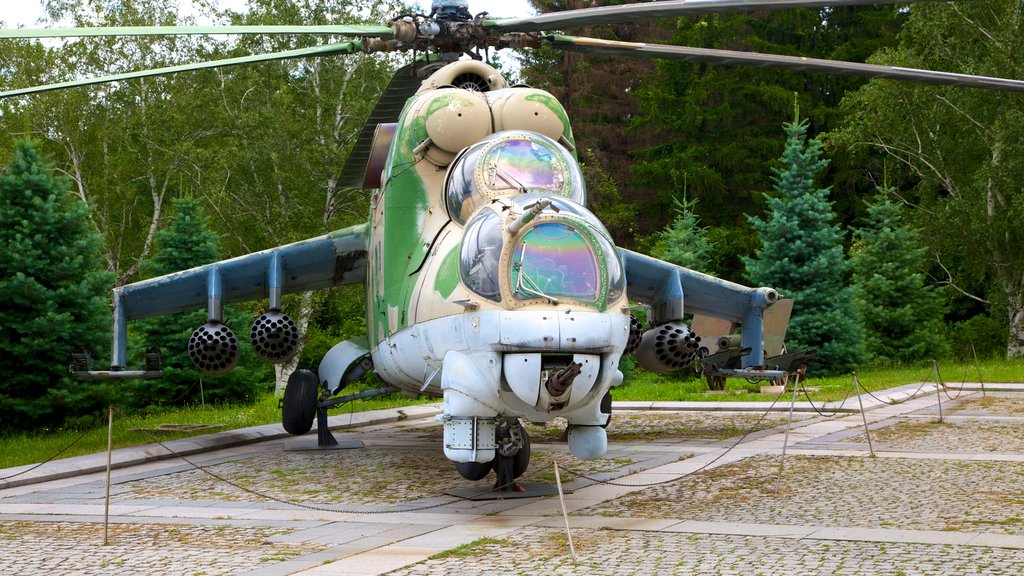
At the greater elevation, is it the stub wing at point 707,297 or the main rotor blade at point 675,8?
the main rotor blade at point 675,8

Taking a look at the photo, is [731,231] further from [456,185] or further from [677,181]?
[456,185]

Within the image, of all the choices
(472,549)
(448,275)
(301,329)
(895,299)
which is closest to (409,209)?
(448,275)

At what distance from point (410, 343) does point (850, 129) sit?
25.4 metres

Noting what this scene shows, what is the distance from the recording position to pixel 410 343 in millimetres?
11273

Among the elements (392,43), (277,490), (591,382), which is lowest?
(277,490)

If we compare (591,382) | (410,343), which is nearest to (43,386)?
(410,343)

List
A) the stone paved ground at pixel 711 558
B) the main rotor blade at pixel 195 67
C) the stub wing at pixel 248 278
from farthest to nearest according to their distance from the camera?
the stub wing at pixel 248 278 < the main rotor blade at pixel 195 67 < the stone paved ground at pixel 711 558

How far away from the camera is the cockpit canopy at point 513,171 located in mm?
10531

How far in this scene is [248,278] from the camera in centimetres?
1448

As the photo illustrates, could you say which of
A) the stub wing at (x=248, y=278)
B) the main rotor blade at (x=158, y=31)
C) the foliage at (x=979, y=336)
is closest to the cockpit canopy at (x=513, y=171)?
the main rotor blade at (x=158, y=31)

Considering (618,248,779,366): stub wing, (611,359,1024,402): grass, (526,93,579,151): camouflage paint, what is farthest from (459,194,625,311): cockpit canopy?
(611,359,1024,402): grass

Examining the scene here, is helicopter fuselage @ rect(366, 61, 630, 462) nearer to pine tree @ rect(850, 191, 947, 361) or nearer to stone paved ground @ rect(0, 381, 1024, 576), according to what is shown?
stone paved ground @ rect(0, 381, 1024, 576)

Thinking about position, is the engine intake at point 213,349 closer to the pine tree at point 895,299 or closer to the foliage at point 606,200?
the pine tree at point 895,299

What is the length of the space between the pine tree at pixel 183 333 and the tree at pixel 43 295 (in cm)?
360
